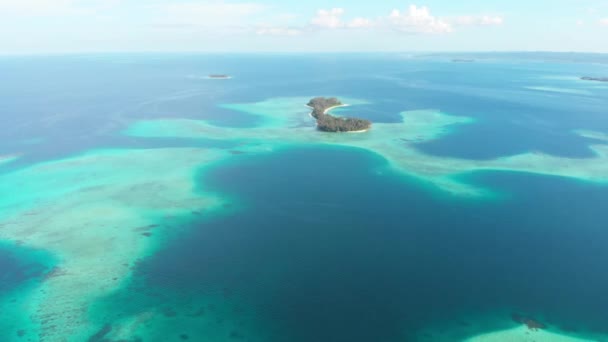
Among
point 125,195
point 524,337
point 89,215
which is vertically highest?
point 125,195

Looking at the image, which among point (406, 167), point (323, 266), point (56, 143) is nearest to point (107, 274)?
point (323, 266)

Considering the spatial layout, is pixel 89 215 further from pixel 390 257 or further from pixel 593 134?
pixel 593 134

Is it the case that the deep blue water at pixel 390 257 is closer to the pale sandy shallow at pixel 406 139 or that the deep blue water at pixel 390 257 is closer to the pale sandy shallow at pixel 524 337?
the pale sandy shallow at pixel 524 337

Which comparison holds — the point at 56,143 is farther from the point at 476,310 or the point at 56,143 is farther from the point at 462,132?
the point at 462,132

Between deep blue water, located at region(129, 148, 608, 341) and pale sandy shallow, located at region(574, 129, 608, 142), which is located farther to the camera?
pale sandy shallow, located at region(574, 129, 608, 142)

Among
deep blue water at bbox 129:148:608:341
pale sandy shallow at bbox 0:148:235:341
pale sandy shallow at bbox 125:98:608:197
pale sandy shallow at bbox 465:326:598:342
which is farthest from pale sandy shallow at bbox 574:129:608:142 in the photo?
pale sandy shallow at bbox 0:148:235:341

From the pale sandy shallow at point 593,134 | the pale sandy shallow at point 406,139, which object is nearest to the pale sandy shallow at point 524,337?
the pale sandy shallow at point 406,139

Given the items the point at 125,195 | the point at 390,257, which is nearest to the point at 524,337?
the point at 390,257

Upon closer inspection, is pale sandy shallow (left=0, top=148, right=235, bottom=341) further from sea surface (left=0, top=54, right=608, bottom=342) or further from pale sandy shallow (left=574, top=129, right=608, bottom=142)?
pale sandy shallow (left=574, top=129, right=608, bottom=142)

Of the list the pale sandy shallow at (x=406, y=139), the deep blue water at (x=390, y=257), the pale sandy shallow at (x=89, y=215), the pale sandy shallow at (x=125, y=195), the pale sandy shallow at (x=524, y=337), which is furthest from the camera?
the pale sandy shallow at (x=406, y=139)

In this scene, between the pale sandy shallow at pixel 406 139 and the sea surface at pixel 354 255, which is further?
the pale sandy shallow at pixel 406 139

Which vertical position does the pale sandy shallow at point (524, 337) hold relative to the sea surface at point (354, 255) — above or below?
below
